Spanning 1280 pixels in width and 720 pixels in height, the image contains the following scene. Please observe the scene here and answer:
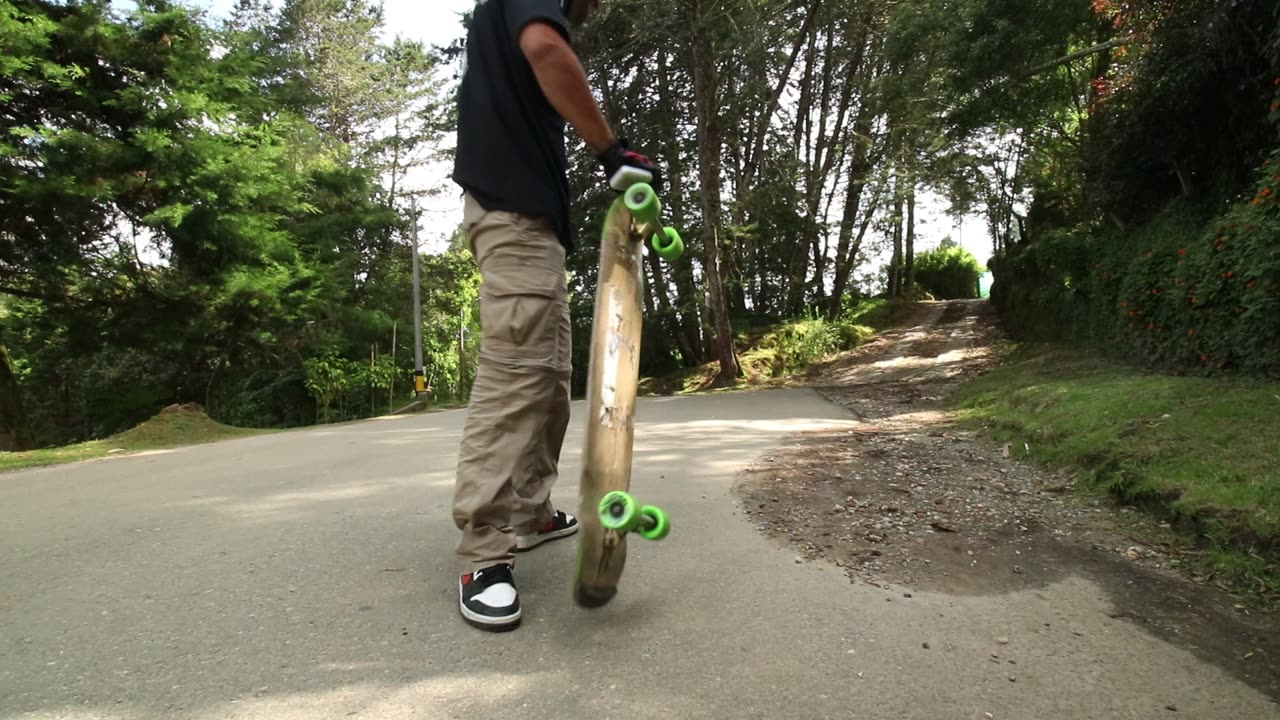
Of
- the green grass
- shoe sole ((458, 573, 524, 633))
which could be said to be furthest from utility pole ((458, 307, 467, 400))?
shoe sole ((458, 573, 524, 633))

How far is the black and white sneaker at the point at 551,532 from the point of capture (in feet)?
8.86

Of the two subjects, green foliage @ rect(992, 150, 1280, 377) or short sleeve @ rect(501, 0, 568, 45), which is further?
green foliage @ rect(992, 150, 1280, 377)

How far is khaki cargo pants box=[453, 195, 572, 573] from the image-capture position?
2.14 metres

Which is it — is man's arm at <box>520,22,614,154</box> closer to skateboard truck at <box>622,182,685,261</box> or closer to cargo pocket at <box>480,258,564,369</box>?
skateboard truck at <box>622,182,685,261</box>

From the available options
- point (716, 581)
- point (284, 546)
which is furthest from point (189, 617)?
point (716, 581)

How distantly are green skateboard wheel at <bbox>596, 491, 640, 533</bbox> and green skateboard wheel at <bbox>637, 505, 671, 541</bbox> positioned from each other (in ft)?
0.08

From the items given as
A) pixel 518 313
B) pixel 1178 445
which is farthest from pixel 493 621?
pixel 1178 445

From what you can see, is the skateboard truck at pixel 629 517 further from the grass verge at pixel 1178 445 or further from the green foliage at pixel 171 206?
the green foliage at pixel 171 206

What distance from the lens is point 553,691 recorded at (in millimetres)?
1712

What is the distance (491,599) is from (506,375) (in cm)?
66

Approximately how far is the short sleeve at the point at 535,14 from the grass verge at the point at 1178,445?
2935mm

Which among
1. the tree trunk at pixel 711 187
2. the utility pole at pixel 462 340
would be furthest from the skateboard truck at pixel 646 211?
the utility pole at pixel 462 340

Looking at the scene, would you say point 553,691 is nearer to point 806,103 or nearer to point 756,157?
point 756,157

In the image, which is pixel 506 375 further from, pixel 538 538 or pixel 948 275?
pixel 948 275
